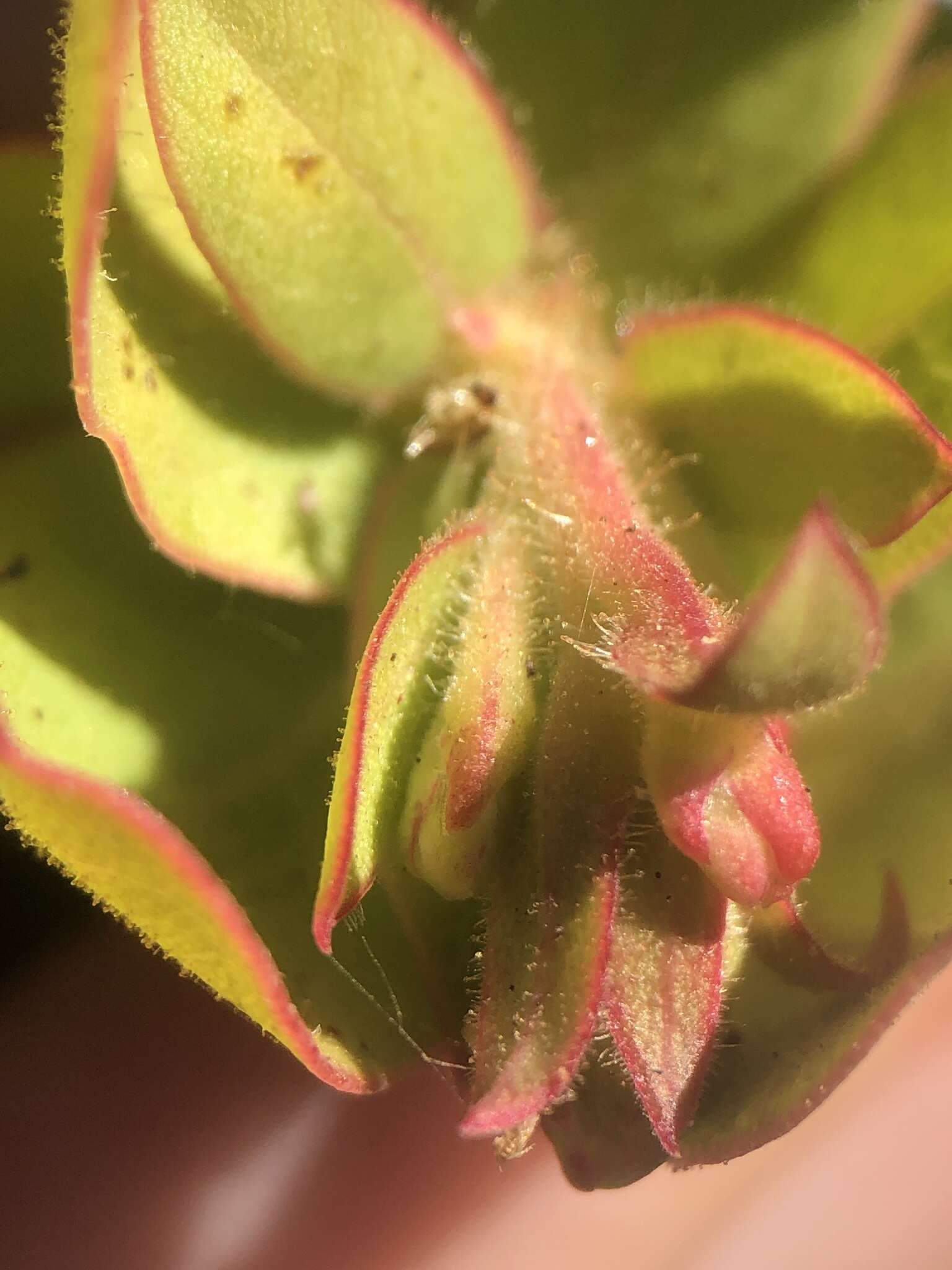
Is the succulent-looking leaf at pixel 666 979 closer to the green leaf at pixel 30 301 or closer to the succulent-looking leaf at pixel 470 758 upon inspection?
the succulent-looking leaf at pixel 470 758

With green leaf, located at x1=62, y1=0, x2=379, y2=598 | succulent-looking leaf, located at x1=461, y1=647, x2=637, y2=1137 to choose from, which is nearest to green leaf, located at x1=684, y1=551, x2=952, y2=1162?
succulent-looking leaf, located at x1=461, y1=647, x2=637, y2=1137

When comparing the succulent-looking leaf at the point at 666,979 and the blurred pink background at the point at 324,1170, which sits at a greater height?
the succulent-looking leaf at the point at 666,979

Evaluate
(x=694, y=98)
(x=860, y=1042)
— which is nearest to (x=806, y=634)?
(x=860, y=1042)

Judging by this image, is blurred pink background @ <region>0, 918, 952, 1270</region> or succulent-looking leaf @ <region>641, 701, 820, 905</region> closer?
succulent-looking leaf @ <region>641, 701, 820, 905</region>

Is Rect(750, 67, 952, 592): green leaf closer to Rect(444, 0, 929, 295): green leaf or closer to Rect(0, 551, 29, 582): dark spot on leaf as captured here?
Rect(444, 0, 929, 295): green leaf

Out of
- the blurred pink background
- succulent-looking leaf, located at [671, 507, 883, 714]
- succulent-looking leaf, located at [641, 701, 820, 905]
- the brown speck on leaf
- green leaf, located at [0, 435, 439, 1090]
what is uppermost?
succulent-looking leaf, located at [671, 507, 883, 714]

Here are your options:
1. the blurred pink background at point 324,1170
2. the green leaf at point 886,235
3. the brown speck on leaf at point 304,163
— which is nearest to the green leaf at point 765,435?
the green leaf at point 886,235

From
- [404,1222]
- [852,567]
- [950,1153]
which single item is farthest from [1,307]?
[950,1153]

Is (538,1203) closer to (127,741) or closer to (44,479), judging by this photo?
(127,741)
